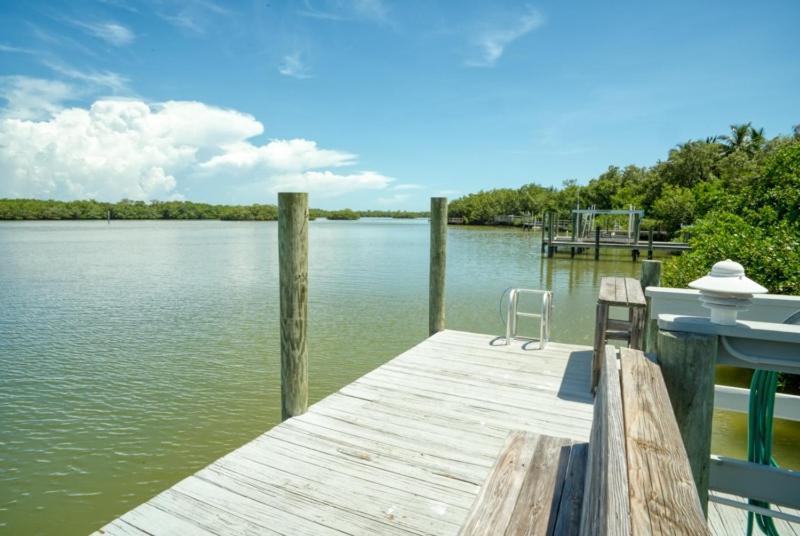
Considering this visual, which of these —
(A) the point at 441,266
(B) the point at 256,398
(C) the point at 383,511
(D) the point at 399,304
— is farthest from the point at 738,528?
(D) the point at 399,304

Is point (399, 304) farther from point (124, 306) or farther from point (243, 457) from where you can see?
point (243, 457)

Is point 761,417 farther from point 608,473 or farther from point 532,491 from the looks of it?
point 608,473

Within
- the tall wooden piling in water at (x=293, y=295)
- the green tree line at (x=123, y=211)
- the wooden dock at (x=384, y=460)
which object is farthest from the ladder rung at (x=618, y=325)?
the green tree line at (x=123, y=211)

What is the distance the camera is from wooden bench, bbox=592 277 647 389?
4637mm

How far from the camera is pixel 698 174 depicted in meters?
45.2

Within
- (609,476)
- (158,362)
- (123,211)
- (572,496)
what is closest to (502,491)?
(572,496)

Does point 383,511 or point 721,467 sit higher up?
point 721,467

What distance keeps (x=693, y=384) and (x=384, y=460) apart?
251 centimetres

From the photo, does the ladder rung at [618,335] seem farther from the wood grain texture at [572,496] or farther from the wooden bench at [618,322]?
the wood grain texture at [572,496]

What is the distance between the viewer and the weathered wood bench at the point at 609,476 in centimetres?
90

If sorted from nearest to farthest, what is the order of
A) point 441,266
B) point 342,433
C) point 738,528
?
point 738,528, point 342,433, point 441,266

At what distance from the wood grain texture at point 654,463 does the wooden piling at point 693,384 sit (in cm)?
9

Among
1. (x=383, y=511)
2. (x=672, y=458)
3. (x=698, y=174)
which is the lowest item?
(x=383, y=511)

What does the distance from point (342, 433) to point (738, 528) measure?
115 inches
